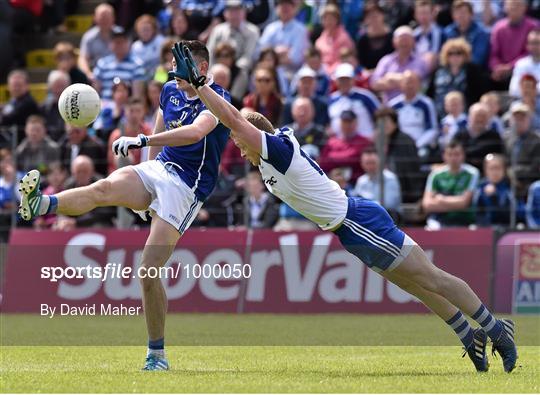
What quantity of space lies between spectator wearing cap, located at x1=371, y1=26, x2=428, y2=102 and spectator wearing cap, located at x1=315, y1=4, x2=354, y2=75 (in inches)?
34.9

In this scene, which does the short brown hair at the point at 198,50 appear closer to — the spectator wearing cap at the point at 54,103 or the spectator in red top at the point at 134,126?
the spectator in red top at the point at 134,126

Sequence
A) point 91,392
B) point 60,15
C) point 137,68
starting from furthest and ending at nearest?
1. point 60,15
2. point 137,68
3. point 91,392

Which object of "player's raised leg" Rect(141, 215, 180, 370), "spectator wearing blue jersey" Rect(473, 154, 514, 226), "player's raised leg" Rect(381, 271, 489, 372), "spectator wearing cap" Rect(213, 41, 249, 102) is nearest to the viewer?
"player's raised leg" Rect(381, 271, 489, 372)

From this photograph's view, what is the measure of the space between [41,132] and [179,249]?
11.0ft

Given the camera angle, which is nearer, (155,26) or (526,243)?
(526,243)

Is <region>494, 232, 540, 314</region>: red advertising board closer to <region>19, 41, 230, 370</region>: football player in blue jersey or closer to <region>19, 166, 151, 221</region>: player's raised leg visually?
<region>19, 41, 230, 370</region>: football player in blue jersey

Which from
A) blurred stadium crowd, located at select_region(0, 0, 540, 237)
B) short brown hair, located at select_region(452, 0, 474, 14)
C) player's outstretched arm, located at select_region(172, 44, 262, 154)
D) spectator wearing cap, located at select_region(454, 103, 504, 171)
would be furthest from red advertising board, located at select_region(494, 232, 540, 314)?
player's outstretched arm, located at select_region(172, 44, 262, 154)

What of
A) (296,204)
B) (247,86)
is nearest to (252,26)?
(247,86)

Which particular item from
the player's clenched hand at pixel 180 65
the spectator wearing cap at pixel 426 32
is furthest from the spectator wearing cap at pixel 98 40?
the player's clenched hand at pixel 180 65

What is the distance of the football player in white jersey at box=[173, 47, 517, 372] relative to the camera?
412 inches

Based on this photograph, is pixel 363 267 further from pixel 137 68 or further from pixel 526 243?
pixel 137 68

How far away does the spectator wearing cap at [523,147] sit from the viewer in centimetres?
1841

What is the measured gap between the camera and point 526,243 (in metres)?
17.9
